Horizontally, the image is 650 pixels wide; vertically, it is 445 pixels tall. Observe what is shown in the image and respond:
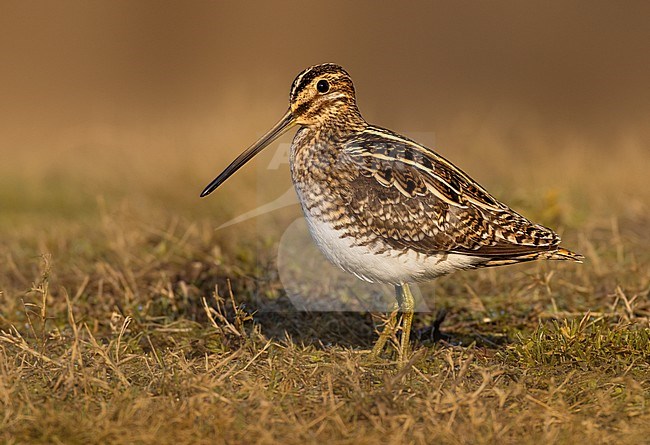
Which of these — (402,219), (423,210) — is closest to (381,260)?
(402,219)

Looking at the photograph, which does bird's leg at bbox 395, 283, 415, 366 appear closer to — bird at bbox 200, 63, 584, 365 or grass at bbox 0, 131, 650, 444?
bird at bbox 200, 63, 584, 365

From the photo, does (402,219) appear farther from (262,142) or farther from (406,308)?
(262,142)

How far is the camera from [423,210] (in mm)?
4965

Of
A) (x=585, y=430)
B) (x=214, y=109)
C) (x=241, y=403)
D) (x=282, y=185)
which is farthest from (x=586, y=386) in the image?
(x=214, y=109)

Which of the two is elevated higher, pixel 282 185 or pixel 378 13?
pixel 378 13

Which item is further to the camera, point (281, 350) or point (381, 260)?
point (281, 350)

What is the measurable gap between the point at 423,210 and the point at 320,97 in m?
0.95

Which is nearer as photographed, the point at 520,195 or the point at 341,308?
the point at 341,308

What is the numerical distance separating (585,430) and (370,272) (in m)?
1.42

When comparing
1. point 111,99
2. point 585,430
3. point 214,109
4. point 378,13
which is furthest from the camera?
point 378,13

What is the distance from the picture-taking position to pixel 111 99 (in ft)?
51.2

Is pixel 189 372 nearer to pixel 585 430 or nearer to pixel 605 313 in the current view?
pixel 585 430

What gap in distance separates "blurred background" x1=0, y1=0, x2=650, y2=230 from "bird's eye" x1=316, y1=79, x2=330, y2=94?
13.3 ft

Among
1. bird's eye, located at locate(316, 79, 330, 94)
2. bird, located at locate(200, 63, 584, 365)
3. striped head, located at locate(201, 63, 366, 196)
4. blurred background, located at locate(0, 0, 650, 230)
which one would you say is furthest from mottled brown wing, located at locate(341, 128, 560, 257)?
blurred background, located at locate(0, 0, 650, 230)
